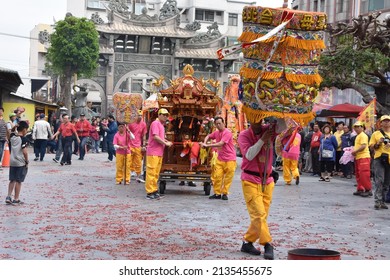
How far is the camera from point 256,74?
326 inches

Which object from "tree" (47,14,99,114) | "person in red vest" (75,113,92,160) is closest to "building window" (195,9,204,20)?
"tree" (47,14,99,114)

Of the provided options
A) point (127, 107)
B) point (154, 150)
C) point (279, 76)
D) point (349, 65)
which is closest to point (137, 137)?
point (127, 107)

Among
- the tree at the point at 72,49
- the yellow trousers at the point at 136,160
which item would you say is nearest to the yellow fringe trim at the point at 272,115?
the yellow trousers at the point at 136,160

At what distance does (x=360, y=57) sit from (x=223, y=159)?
10351 mm

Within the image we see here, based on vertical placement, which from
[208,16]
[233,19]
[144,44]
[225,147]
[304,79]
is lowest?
[225,147]

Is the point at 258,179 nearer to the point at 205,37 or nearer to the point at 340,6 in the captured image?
the point at 340,6

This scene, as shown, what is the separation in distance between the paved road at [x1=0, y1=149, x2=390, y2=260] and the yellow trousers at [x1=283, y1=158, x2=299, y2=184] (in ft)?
5.91

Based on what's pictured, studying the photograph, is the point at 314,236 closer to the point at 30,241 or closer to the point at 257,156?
the point at 257,156

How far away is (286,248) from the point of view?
938cm

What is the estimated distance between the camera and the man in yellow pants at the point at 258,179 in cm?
858

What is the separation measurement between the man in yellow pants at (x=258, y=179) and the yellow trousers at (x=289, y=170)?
10.8m

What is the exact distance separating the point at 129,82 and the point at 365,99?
34.4 meters

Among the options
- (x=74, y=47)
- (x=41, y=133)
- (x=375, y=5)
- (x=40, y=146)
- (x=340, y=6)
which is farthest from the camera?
(x=74, y=47)

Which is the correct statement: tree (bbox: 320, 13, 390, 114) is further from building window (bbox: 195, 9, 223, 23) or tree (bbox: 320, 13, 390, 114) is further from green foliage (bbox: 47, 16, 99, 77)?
building window (bbox: 195, 9, 223, 23)
